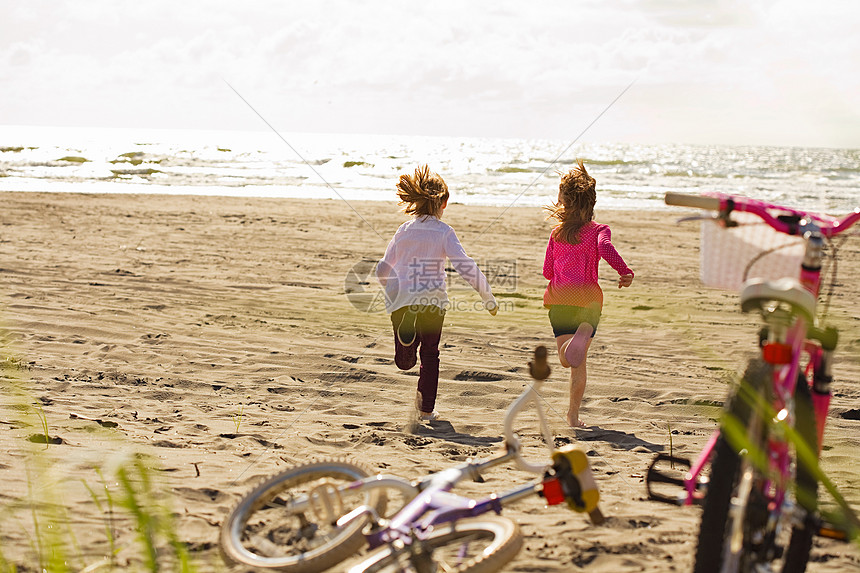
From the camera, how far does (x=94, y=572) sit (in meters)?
2.73

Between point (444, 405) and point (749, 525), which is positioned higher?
point (749, 525)

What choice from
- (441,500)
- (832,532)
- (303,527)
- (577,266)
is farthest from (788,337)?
(577,266)

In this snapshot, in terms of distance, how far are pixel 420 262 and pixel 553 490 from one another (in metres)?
2.53

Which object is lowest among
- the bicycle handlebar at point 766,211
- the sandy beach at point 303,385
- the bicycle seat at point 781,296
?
the sandy beach at point 303,385

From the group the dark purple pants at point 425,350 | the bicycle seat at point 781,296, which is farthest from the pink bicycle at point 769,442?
the dark purple pants at point 425,350

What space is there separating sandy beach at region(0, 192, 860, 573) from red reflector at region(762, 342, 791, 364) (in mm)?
Result: 1092

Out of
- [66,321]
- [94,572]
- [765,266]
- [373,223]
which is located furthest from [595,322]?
[373,223]

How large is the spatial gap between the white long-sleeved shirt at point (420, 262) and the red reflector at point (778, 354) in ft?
8.70

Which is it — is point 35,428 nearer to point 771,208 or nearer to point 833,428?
point 771,208

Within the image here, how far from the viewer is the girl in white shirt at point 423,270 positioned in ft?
15.6

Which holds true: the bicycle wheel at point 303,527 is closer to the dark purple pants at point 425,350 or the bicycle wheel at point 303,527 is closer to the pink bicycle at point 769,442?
the pink bicycle at point 769,442

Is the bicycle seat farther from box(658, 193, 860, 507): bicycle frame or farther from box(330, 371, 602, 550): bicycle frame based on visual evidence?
box(330, 371, 602, 550): bicycle frame

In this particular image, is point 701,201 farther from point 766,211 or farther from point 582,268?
point 582,268

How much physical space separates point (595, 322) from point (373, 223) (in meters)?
10.4
